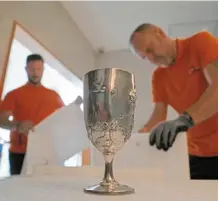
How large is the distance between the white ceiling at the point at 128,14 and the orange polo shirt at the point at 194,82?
4.80 feet

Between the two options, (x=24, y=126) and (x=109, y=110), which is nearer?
(x=109, y=110)

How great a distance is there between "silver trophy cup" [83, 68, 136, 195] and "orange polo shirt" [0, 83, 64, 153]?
1.26 meters

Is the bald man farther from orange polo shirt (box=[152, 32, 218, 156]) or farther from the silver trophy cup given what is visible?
the silver trophy cup

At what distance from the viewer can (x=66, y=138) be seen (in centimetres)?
120

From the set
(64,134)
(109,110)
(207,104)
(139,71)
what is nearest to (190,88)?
(207,104)

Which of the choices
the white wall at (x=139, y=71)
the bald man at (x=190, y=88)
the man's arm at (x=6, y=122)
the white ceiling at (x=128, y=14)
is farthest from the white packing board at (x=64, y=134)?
the white wall at (x=139, y=71)

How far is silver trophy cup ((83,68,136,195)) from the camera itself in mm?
410

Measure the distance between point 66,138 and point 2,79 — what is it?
30.3 inches

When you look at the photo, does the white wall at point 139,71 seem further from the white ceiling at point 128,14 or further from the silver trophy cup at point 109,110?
the silver trophy cup at point 109,110

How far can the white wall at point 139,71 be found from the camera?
3.20 m

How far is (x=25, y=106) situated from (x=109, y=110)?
1.34m

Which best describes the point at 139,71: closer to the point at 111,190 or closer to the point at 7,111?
the point at 7,111

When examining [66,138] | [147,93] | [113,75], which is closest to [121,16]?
[147,93]

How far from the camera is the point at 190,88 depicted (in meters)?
1.19
